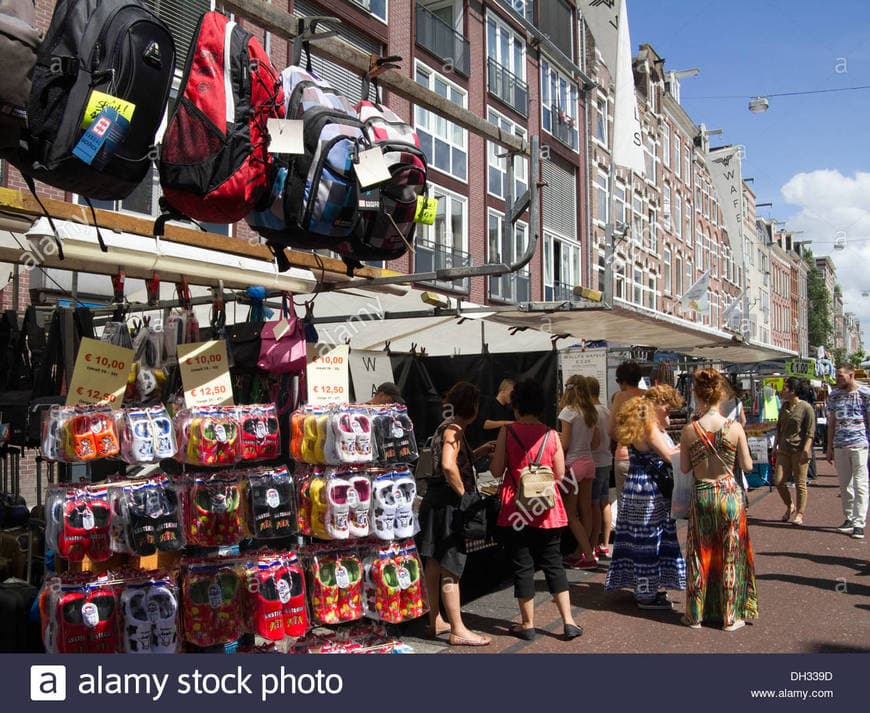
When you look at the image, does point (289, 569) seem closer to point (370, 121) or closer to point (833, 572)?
point (370, 121)

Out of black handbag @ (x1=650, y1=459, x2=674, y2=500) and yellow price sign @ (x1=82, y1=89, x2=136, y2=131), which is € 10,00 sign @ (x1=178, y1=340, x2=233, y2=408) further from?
black handbag @ (x1=650, y1=459, x2=674, y2=500)

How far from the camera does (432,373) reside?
8555 mm

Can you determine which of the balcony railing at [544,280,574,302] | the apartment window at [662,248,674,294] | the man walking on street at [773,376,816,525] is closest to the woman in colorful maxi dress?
the man walking on street at [773,376,816,525]

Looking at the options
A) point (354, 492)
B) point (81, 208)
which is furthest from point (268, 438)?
point (81, 208)

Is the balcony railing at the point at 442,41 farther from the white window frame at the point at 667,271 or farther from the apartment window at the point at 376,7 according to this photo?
the white window frame at the point at 667,271

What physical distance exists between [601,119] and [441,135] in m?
12.3

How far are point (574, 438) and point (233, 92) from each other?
542 cm

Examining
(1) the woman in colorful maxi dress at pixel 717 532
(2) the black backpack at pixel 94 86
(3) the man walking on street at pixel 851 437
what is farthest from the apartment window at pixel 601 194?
(2) the black backpack at pixel 94 86

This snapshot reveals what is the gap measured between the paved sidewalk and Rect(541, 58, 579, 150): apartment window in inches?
801

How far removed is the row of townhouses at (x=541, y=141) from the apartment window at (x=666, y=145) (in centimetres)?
11

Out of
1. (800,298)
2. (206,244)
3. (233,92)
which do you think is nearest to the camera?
(233,92)

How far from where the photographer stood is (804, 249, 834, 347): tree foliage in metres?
71.3

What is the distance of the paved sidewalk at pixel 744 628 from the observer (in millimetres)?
5188

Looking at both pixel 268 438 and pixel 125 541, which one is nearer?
→ pixel 125 541
